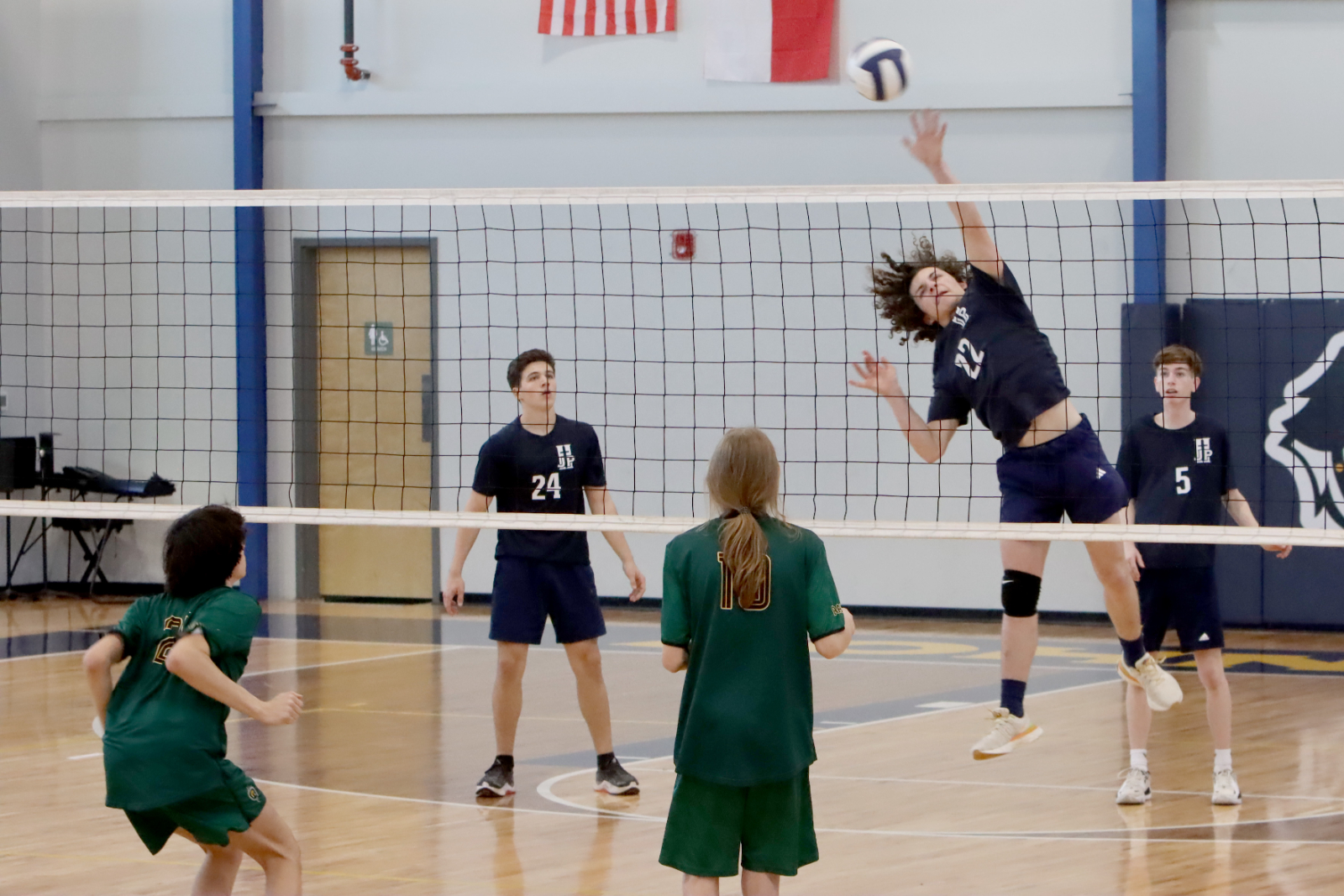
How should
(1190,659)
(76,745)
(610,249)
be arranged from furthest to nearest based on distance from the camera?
(610,249) → (1190,659) → (76,745)

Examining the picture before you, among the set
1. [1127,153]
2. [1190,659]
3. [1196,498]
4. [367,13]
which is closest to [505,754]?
[1196,498]

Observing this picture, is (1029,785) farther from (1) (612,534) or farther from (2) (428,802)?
(2) (428,802)

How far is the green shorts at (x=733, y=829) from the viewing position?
3672 millimetres

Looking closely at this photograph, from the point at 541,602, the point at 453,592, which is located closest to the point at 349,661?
the point at 453,592

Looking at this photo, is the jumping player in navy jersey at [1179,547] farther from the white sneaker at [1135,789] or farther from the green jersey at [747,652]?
the green jersey at [747,652]

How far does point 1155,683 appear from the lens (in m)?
5.48

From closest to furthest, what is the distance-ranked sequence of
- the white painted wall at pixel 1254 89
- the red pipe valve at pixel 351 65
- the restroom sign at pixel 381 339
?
the white painted wall at pixel 1254 89
the red pipe valve at pixel 351 65
the restroom sign at pixel 381 339

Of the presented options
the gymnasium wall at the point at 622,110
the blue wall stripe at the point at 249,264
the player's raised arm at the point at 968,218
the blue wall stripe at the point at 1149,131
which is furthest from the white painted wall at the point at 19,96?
the player's raised arm at the point at 968,218

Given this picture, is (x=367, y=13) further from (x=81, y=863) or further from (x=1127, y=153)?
(x=81, y=863)

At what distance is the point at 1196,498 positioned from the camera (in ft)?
19.8

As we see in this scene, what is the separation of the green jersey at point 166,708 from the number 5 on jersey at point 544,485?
229 cm

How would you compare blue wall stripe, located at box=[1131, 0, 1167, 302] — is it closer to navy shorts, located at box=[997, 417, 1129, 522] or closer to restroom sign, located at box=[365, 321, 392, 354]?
restroom sign, located at box=[365, 321, 392, 354]

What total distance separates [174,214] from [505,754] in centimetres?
762

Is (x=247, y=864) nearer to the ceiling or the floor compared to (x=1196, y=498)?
nearer to the floor
